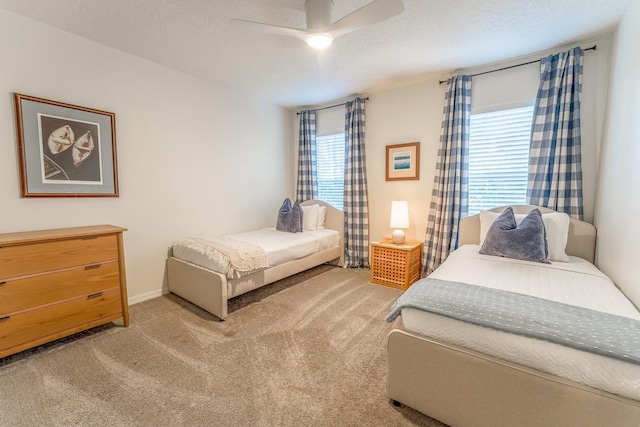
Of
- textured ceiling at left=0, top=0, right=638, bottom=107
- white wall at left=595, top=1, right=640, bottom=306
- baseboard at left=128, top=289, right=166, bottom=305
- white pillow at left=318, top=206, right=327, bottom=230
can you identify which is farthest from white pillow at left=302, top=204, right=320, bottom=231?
white wall at left=595, top=1, right=640, bottom=306

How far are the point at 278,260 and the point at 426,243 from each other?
1876mm

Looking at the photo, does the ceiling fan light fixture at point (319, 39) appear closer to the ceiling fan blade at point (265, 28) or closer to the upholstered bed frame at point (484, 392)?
the ceiling fan blade at point (265, 28)

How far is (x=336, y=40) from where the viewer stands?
8.07 ft

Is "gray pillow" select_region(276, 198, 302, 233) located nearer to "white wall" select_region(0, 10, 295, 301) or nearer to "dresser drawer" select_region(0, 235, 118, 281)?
"white wall" select_region(0, 10, 295, 301)

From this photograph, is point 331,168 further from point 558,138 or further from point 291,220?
point 558,138

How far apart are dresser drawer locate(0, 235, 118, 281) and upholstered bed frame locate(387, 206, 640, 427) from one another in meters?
2.34

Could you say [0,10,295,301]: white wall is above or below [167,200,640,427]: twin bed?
above

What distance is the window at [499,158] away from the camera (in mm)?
2863

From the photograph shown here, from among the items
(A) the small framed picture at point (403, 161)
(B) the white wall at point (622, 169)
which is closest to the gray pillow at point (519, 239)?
(B) the white wall at point (622, 169)

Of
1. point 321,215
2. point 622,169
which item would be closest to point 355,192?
point 321,215

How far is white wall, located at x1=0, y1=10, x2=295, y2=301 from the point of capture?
2162 millimetres

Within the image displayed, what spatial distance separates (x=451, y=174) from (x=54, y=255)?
3.78m

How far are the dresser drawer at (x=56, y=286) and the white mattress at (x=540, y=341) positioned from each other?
2372 millimetres

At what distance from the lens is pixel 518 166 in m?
2.89
